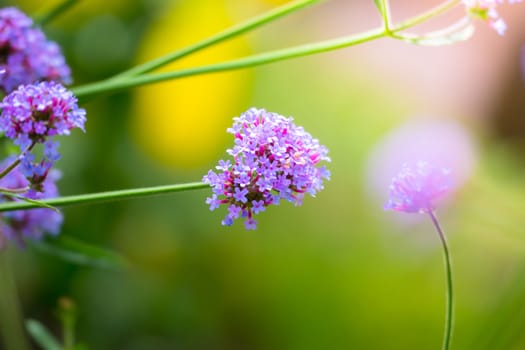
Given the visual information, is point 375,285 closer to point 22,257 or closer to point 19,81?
point 22,257

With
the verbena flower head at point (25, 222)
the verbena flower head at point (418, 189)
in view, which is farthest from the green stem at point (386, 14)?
the verbena flower head at point (25, 222)

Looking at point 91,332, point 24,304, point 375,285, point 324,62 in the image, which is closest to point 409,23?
point 375,285

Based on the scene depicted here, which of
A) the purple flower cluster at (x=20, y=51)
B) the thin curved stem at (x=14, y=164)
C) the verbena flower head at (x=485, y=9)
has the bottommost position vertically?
the thin curved stem at (x=14, y=164)

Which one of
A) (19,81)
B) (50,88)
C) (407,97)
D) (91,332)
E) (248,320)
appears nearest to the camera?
(50,88)

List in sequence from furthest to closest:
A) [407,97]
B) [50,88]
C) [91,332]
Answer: [407,97] → [91,332] → [50,88]

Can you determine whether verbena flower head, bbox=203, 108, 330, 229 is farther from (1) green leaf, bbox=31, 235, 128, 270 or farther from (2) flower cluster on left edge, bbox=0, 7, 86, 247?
(1) green leaf, bbox=31, 235, 128, 270

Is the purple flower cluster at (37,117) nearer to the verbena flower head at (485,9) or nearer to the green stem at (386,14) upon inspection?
the green stem at (386,14)
